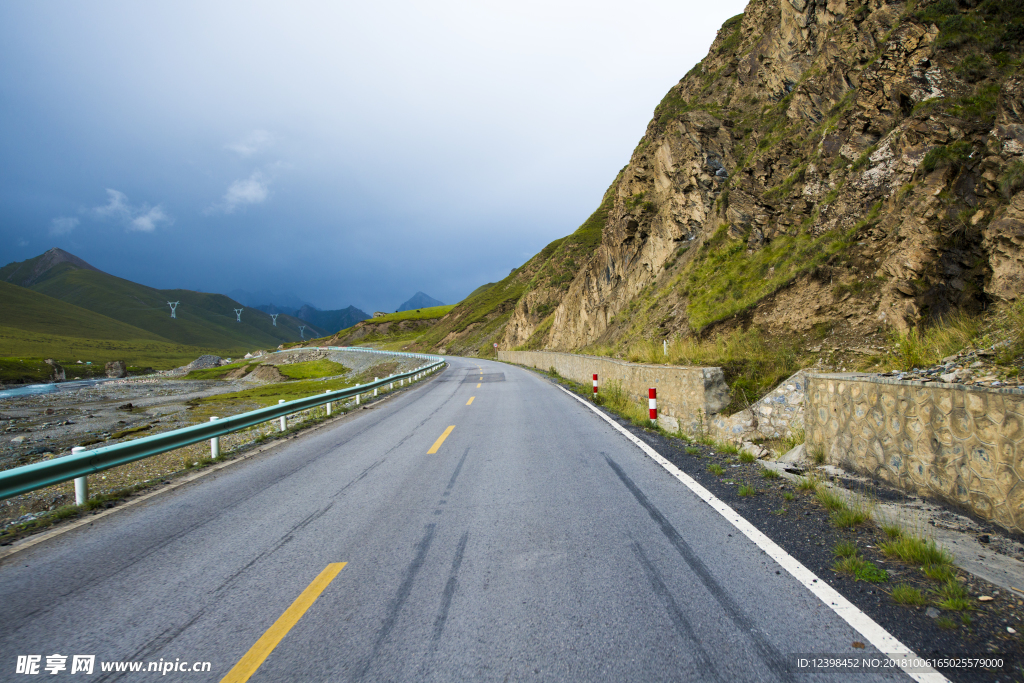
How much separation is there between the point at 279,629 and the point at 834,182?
1996cm

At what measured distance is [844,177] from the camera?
15.8m

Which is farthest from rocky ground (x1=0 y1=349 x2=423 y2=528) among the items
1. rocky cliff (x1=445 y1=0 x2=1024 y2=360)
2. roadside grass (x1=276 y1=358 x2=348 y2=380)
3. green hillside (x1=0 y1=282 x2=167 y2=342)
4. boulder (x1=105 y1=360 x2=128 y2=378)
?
green hillside (x1=0 y1=282 x2=167 y2=342)

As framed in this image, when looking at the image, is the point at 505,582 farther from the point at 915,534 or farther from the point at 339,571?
the point at 915,534

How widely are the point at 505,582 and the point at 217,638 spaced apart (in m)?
1.87

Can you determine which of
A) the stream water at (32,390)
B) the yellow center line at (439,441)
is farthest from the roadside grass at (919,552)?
the stream water at (32,390)

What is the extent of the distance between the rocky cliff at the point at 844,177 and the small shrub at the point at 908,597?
29.6ft

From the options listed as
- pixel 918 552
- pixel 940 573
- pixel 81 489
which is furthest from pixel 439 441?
pixel 940 573

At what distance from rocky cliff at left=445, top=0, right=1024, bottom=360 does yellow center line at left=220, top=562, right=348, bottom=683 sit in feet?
39.9

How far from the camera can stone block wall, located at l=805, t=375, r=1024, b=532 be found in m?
3.76

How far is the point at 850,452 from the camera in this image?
18.7 feet

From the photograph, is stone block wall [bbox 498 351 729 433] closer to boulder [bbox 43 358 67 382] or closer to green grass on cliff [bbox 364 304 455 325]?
boulder [bbox 43 358 67 382]

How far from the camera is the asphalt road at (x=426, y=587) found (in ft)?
8.55

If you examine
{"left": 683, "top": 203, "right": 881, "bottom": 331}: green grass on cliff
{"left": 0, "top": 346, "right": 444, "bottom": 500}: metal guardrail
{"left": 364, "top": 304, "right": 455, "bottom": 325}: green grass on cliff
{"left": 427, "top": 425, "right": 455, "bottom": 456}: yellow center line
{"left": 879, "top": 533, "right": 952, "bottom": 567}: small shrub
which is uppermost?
{"left": 364, "top": 304, "right": 455, "bottom": 325}: green grass on cliff

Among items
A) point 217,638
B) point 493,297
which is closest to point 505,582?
point 217,638
